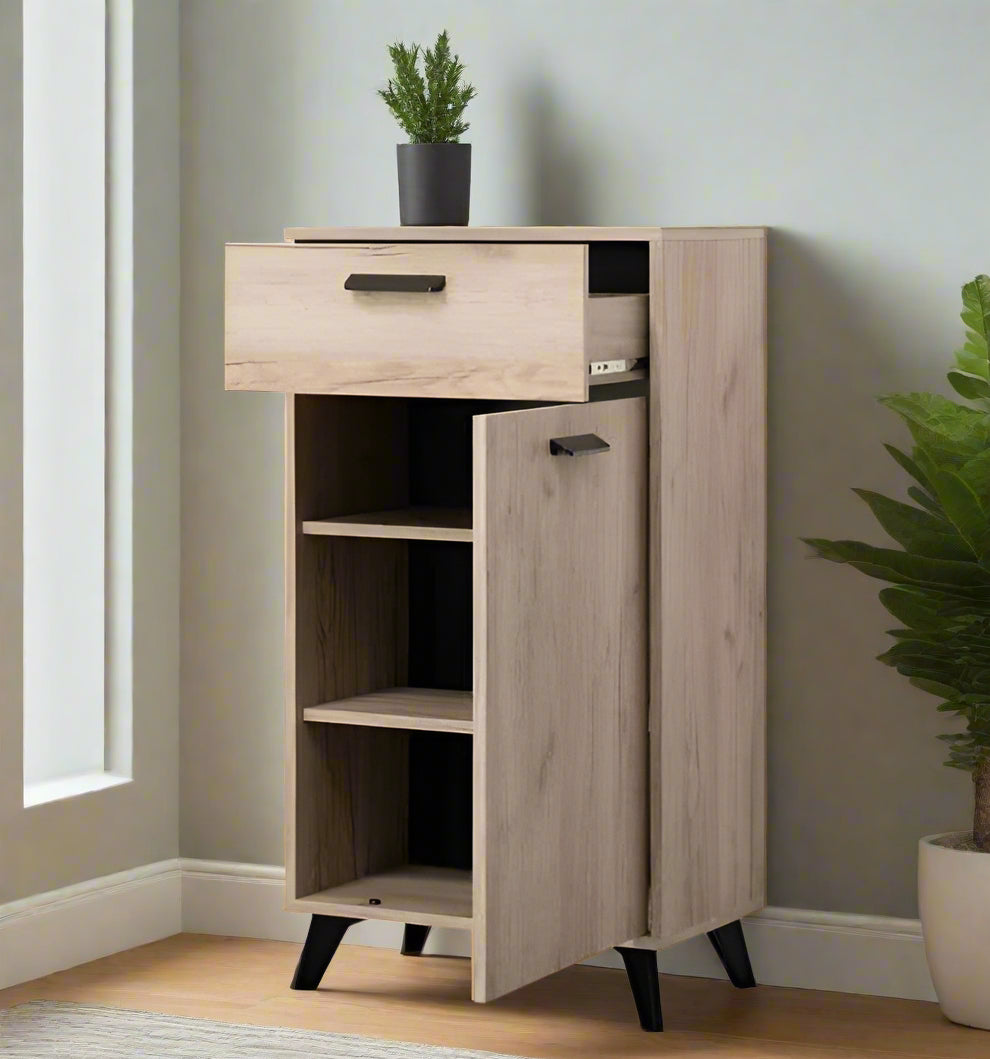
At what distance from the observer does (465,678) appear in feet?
8.41

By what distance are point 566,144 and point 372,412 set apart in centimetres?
49

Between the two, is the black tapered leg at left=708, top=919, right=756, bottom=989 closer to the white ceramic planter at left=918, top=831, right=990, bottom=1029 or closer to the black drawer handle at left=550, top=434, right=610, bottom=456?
the white ceramic planter at left=918, top=831, right=990, bottom=1029

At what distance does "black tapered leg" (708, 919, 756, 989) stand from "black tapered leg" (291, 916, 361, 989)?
0.51 metres

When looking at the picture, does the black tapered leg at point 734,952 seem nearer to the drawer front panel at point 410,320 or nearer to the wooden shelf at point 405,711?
the wooden shelf at point 405,711

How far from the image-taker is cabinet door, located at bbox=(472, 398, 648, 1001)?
1957 millimetres

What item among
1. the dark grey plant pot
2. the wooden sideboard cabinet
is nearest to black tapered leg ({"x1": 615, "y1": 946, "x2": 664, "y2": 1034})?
the wooden sideboard cabinet

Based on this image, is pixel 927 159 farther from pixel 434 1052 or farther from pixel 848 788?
pixel 434 1052

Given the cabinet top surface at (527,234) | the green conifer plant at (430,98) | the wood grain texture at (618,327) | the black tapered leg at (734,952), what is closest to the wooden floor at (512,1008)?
Result: the black tapered leg at (734,952)

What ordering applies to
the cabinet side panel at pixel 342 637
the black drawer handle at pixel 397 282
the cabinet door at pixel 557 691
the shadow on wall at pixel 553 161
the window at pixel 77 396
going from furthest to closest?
the window at pixel 77 396 → the shadow on wall at pixel 553 161 → the cabinet side panel at pixel 342 637 → the black drawer handle at pixel 397 282 → the cabinet door at pixel 557 691

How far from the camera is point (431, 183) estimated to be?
2.37 meters

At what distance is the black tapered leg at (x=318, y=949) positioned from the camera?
2.39 meters

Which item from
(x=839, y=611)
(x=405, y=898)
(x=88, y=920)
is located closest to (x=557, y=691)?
(x=405, y=898)

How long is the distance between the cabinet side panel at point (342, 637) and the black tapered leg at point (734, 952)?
49 cm

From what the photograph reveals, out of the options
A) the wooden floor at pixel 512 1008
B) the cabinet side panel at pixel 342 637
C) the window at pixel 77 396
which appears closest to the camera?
the wooden floor at pixel 512 1008
